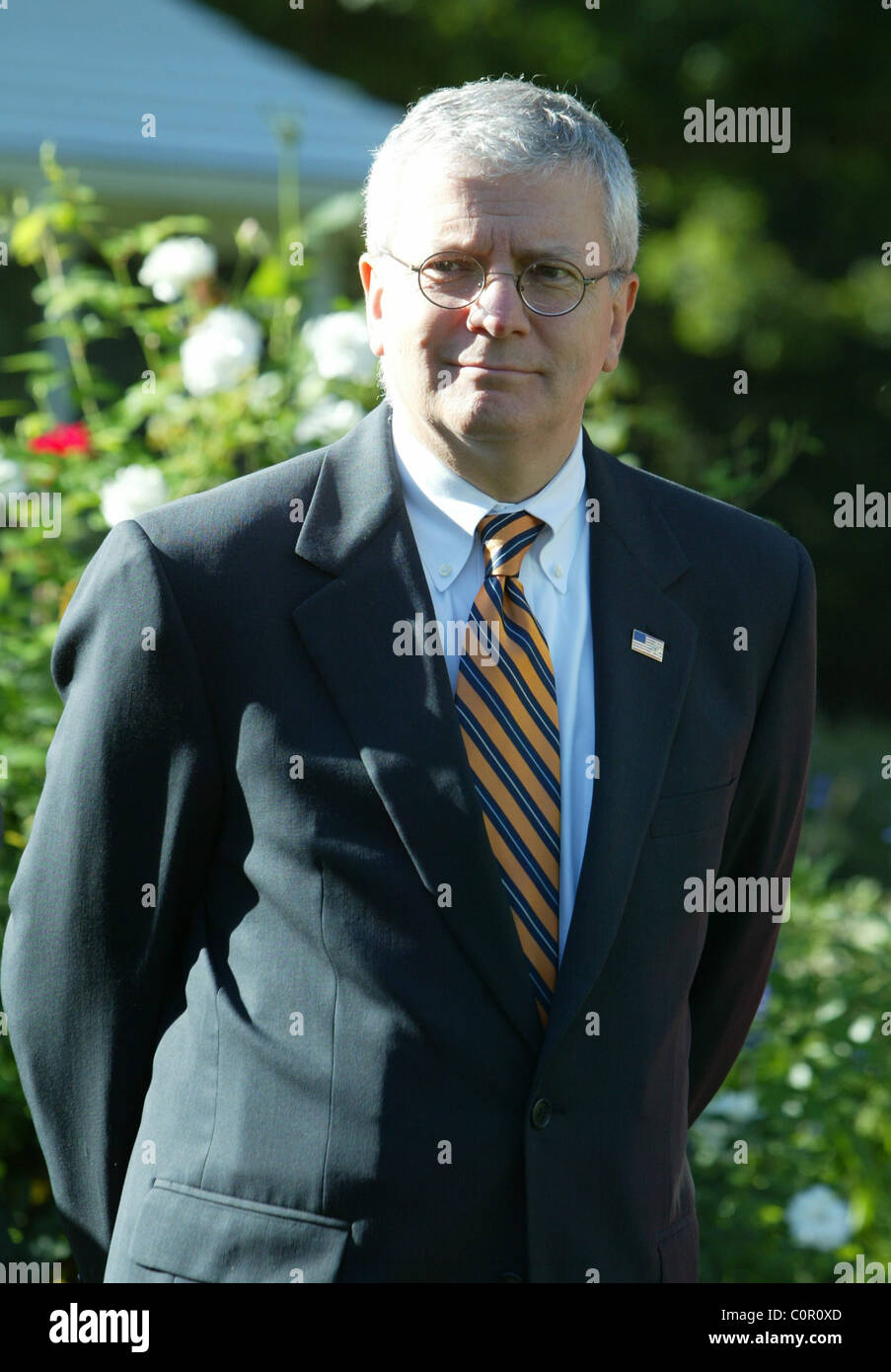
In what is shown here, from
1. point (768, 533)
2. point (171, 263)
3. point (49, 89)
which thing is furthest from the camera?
point (49, 89)

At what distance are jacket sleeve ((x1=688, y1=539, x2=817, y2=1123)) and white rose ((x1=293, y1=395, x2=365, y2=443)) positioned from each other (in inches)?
55.3

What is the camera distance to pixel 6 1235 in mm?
2930

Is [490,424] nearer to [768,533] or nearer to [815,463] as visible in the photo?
[768,533]

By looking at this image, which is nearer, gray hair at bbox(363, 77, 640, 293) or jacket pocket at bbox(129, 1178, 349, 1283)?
jacket pocket at bbox(129, 1178, 349, 1283)

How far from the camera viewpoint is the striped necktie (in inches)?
78.4

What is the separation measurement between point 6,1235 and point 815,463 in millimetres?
8986

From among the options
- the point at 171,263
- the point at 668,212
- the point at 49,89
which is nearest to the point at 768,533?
the point at 171,263

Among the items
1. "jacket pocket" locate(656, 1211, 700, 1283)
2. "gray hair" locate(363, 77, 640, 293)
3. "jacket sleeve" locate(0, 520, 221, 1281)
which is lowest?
"jacket pocket" locate(656, 1211, 700, 1283)

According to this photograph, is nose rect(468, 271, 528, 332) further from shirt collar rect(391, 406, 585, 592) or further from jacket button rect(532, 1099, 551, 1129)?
jacket button rect(532, 1099, 551, 1129)

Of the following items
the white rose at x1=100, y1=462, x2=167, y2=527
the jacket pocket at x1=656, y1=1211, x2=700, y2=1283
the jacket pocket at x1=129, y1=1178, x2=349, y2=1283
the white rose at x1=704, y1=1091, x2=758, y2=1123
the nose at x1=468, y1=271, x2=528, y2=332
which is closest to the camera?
the jacket pocket at x1=129, y1=1178, x2=349, y2=1283

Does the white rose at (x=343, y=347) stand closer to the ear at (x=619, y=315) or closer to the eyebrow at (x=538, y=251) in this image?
the ear at (x=619, y=315)

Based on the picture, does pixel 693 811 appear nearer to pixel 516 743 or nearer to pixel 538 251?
pixel 516 743

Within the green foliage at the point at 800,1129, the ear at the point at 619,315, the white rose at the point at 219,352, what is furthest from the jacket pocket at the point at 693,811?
the white rose at the point at 219,352

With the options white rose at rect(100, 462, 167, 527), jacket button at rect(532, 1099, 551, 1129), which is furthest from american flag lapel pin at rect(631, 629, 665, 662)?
white rose at rect(100, 462, 167, 527)
